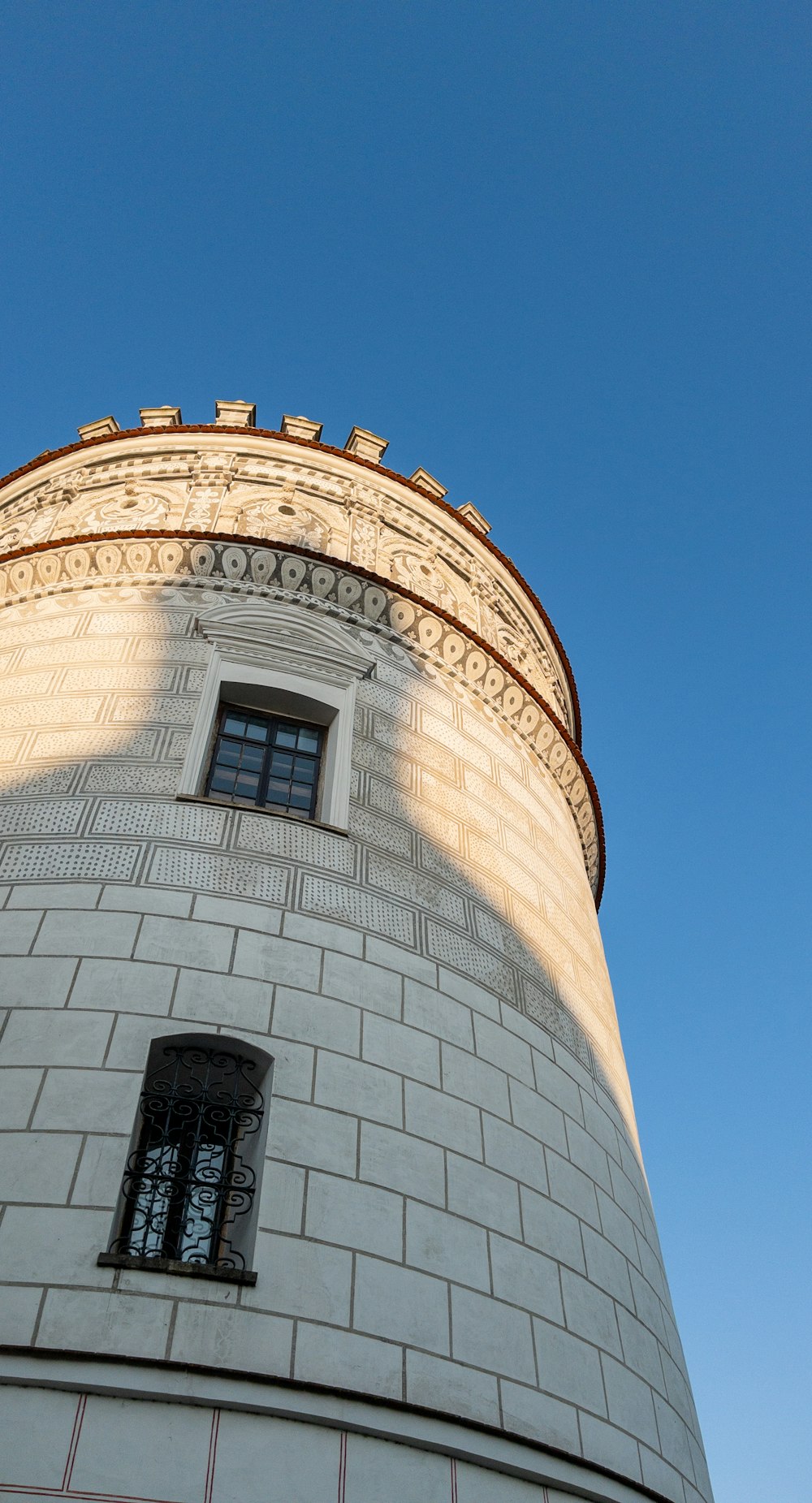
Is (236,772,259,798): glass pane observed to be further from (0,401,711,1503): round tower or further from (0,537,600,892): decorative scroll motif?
(0,537,600,892): decorative scroll motif

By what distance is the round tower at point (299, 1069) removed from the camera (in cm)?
499

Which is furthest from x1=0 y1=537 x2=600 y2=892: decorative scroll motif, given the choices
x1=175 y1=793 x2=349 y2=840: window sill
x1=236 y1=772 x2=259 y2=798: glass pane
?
x1=175 y1=793 x2=349 y2=840: window sill

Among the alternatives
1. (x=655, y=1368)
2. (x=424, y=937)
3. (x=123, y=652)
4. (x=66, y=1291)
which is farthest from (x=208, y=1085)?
(x=123, y=652)

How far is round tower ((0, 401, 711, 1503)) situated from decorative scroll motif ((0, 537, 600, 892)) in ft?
0.10

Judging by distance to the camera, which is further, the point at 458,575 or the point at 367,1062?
the point at 458,575

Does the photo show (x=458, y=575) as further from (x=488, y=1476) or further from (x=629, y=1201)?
(x=488, y=1476)

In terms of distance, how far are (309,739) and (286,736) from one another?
18 cm

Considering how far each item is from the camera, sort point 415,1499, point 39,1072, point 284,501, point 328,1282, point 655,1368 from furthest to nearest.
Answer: point 284,501 < point 655,1368 < point 39,1072 < point 328,1282 < point 415,1499

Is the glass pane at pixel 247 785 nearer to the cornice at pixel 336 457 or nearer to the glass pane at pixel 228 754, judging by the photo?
the glass pane at pixel 228 754

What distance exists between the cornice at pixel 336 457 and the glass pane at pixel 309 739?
16.8ft

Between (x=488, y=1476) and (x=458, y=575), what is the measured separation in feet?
31.2

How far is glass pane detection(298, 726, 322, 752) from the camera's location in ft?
29.5

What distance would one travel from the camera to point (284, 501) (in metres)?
12.4

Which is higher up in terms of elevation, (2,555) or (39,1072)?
(2,555)
